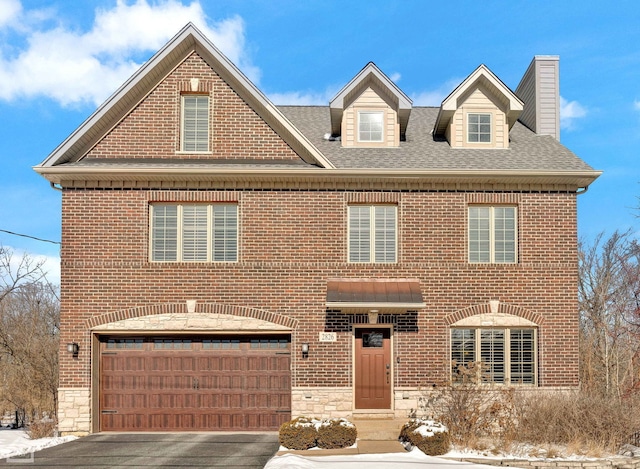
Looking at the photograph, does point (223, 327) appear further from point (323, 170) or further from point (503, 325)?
point (503, 325)

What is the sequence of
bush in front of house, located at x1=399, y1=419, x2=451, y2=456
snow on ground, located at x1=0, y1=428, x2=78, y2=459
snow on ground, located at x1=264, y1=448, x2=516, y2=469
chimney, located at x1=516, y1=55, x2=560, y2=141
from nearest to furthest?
snow on ground, located at x1=264, y1=448, x2=516, y2=469
bush in front of house, located at x1=399, y1=419, x2=451, y2=456
snow on ground, located at x1=0, y1=428, x2=78, y2=459
chimney, located at x1=516, y1=55, x2=560, y2=141

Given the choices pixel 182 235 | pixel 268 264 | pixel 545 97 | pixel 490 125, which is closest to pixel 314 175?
pixel 268 264

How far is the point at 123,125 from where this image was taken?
16.0 metres

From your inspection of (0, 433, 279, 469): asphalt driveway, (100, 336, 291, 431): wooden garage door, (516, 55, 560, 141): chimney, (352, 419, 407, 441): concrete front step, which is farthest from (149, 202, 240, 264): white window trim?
(516, 55, 560, 141): chimney

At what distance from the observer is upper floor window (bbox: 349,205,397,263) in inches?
623

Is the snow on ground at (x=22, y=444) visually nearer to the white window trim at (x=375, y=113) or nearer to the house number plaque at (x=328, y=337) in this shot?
the house number plaque at (x=328, y=337)

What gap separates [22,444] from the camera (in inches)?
570

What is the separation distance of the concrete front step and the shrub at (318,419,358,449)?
99 cm

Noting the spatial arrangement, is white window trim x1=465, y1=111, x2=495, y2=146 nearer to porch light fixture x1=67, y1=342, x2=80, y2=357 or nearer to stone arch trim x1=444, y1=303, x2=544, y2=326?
stone arch trim x1=444, y1=303, x2=544, y2=326

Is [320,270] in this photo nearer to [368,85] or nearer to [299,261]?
[299,261]

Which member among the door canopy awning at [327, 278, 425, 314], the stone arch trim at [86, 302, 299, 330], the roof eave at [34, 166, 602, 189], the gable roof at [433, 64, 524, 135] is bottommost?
the stone arch trim at [86, 302, 299, 330]

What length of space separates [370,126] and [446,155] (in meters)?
2.27

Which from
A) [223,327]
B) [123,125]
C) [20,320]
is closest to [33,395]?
[20,320]

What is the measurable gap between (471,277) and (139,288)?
8522 mm
